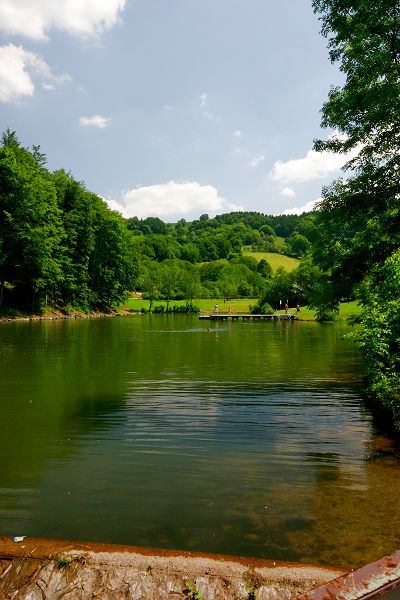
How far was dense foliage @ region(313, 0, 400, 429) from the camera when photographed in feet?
50.4

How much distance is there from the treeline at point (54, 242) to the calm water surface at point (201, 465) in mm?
45144

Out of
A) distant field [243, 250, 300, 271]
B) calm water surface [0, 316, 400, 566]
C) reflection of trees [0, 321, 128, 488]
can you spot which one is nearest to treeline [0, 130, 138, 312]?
reflection of trees [0, 321, 128, 488]

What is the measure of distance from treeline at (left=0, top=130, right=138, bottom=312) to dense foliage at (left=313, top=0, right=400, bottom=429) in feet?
163

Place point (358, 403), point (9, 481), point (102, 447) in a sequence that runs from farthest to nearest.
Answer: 1. point (358, 403)
2. point (102, 447)
3. point (9, 481)

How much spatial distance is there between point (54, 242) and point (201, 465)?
2665 inches

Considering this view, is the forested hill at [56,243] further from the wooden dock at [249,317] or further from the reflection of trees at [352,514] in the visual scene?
the reflection of trees at [352,514]

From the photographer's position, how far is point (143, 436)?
36.7 ft

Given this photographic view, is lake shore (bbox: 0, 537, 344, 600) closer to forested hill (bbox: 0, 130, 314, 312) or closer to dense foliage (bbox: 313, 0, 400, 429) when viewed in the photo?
dense foliage (bbox: 313, 0, 400, 429)

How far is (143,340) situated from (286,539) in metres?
32.0

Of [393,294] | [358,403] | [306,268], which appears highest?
[306,268]

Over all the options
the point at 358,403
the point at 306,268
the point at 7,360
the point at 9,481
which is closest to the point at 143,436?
the point at 9,481

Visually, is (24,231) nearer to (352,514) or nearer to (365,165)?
(365,165)

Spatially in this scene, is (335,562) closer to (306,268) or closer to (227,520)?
(227,520)

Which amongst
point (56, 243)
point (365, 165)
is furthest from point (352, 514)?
point (56, 243)
